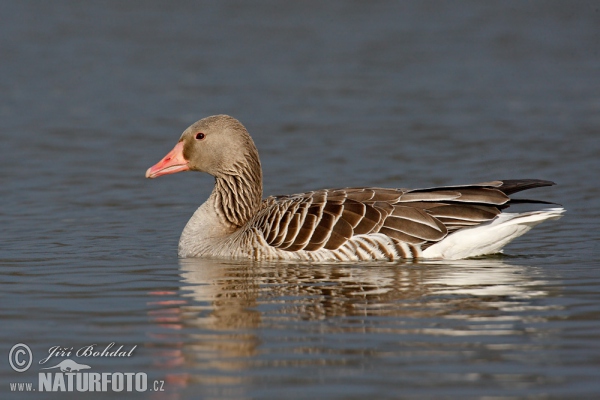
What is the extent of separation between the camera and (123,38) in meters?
31.3

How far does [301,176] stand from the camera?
17984 millimetres

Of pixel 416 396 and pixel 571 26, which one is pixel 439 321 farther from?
pixel 571 26

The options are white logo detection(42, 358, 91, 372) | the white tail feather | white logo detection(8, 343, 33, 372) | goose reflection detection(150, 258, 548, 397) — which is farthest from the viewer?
the white tail feather

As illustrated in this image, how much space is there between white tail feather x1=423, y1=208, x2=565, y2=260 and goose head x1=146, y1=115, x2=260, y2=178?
112 inches

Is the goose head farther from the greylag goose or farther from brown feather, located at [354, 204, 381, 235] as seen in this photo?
brown feather, located at [354, 204, 381, 235]

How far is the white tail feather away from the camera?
11.9 metres

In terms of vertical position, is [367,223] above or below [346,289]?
above

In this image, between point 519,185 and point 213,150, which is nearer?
point 519,185

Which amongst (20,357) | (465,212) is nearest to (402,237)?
(465,212)

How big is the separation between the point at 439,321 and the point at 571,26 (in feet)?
80.0

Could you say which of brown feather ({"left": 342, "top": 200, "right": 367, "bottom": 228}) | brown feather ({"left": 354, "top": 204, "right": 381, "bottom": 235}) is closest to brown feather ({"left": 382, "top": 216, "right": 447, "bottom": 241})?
brown feather ({"left": 354, "top": 204, "right": 381, "bottom": 235})

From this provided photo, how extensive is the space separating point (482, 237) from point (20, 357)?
18.4 feet

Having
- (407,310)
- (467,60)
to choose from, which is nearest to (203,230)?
(407,310)

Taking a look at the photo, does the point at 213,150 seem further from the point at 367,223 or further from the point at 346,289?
the point at 346,289
